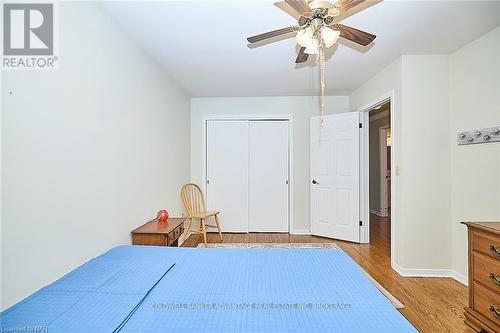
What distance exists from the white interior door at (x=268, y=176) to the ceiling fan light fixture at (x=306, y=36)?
8.62 ft

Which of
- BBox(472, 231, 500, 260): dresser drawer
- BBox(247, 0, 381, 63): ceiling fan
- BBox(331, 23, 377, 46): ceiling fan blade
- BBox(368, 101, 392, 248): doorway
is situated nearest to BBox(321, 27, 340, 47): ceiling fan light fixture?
BBox(247, 0, 381, 63): ceiling fan

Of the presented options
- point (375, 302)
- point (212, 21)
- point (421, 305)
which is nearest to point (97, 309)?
point (375, 302)

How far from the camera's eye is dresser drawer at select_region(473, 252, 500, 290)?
1.59 metres

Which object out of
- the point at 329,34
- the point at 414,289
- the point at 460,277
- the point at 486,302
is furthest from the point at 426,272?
the point at 329,34

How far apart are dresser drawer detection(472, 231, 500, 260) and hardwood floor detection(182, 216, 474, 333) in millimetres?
589

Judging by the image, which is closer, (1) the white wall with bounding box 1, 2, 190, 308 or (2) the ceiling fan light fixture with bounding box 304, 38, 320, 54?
(1) the white wall with bounding box 1, 2, 190, 308

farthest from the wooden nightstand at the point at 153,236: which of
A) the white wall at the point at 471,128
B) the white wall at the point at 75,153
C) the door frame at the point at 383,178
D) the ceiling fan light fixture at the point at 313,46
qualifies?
the door frame at the point at 383,178

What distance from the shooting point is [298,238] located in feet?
12.6

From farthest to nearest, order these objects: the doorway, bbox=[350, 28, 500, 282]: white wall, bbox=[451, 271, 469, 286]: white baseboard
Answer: the doorway
bbox=[350, 28, 500, 282]: white wall
bbox=[451, 271, 469, 286]: white baseboard

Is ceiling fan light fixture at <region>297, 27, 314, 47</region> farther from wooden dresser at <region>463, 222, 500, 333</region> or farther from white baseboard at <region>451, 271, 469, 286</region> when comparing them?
white baseboard at <region>451, 271, 469, 286</region>

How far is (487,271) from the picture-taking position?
1654 mm

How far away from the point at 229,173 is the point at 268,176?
0.68m

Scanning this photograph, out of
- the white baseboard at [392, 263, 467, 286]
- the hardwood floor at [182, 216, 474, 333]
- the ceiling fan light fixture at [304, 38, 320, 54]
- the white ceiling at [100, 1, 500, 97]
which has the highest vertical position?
the white ceiling at [100, 1, 500, 97]

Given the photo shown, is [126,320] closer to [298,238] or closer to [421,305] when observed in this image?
[421,305]
